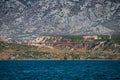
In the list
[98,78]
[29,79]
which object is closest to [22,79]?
[29,79]

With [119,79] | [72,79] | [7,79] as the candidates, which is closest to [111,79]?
[119,79]

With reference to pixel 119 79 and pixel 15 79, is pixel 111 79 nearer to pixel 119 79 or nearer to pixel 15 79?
pixel 119 79

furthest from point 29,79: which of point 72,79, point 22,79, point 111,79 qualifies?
point 111,79

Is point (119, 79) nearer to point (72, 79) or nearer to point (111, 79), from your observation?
point (111, 79)

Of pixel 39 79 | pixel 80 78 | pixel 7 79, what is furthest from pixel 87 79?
pixel 7 79

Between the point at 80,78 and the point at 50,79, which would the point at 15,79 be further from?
the point at 80,78
